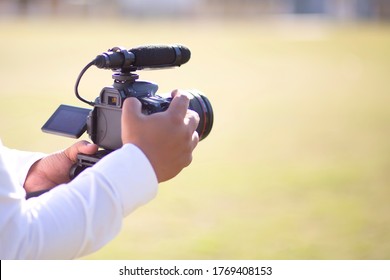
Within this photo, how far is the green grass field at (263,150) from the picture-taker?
597cm

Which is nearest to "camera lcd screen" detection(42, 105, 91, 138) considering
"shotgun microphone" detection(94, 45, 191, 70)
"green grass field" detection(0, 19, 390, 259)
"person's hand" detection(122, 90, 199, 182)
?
"shotgun microphone" detection(94, 45, 191, 70)

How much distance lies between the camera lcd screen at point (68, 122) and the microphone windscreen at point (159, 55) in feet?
0.90

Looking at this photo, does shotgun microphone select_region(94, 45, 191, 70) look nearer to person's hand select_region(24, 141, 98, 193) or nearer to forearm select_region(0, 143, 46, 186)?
person's hand select_region(24, 141, 98, 193)

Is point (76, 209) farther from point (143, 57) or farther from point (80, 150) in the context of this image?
point (143, 57)

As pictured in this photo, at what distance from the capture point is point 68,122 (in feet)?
8.29

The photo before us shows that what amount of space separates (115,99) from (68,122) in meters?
0.28

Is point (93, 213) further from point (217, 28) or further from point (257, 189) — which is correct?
point (217, 28)

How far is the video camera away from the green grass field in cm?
313

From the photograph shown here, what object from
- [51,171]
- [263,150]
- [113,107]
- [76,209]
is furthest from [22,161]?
[263,150]

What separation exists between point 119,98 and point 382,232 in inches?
170

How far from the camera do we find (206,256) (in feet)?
18.0

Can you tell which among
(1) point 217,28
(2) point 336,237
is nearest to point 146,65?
(2) point 336,237

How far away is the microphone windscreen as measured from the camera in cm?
237

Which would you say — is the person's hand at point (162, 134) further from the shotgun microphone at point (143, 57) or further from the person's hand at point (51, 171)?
the person's hand at point (51, 171)
